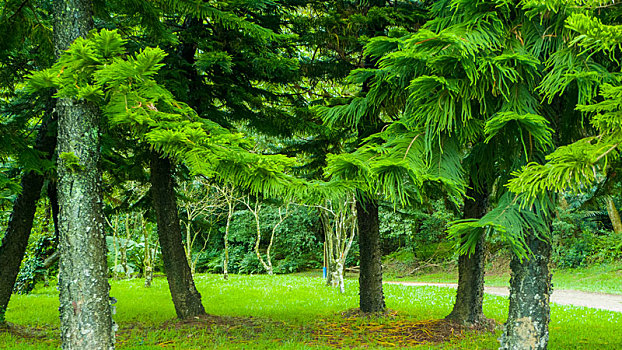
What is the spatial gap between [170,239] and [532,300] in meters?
6.34

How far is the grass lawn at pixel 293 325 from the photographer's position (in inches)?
260

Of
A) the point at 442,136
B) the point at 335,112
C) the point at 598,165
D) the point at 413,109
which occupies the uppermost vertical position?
the point at 335,112

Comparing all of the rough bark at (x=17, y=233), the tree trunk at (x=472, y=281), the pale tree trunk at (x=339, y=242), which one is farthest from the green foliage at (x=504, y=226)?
A: the pale tree trunk at (x=339, y=242)

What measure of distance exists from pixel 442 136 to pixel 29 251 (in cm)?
1651

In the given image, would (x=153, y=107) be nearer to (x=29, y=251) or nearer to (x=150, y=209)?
(x=150, y=209)

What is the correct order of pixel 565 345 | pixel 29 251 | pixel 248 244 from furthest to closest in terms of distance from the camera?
pixel 248 244
pixel 29 251
pixel 565 345

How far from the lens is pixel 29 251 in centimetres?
1531

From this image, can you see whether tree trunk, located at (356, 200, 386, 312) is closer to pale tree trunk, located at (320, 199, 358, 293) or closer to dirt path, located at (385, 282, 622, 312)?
pale tree trunk, located at (320, 199, 358, 293)

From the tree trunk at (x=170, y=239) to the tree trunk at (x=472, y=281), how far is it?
5107 millimetres

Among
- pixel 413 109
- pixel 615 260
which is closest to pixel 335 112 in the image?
pixel 413 109

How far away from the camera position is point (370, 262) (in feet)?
28.5

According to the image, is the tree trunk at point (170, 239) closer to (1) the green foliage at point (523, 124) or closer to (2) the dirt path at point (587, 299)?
(1) the green foliage at point (523, 124)

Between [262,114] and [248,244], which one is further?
[248,244]

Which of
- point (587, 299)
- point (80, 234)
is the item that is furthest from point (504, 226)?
point (587, 299)
